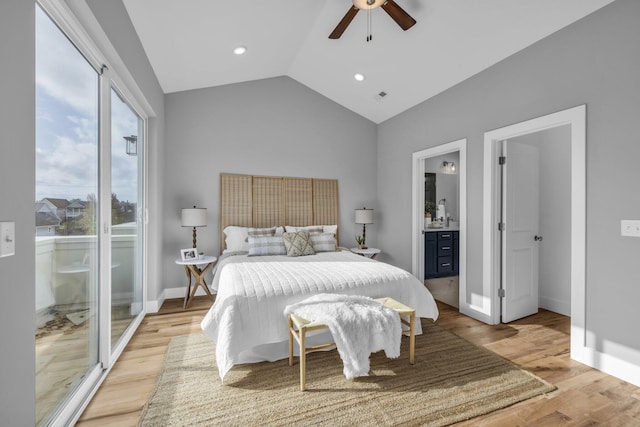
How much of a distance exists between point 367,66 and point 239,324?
3.34 m

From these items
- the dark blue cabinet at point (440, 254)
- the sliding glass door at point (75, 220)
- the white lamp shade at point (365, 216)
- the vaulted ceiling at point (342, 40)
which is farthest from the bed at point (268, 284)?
the dark blue cabinet at point (440, 254)

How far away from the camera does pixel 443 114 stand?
394 centimetres

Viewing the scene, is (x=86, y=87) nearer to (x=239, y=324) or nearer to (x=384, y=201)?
(x=239, y=324)

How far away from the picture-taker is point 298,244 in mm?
3965

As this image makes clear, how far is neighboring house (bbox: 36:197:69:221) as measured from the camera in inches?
60.4

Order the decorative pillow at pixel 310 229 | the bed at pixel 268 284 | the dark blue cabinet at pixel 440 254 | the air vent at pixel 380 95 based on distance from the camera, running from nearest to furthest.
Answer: the bed at pixel 268 284
the air vent at pixel 380 95
the decorative pillow at pixel 310 229
the dark blue cabinet at pixel 440 254

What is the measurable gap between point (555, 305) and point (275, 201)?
3841 millimetres

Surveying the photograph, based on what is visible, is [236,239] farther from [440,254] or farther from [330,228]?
[440,254]

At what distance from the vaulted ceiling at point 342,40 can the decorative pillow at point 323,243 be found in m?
2.18

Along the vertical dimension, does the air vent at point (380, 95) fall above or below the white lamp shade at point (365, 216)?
above

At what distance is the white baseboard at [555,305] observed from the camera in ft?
11.8

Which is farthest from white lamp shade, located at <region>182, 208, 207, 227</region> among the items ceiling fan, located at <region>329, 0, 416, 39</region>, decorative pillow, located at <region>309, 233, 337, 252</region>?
ceiling fan, located at <region>329, 0, 416, 39</region>

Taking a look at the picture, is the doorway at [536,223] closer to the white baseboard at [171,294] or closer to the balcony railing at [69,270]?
the balcony railing at [69,270]

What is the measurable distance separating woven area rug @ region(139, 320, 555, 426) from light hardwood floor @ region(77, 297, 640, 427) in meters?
0.10
